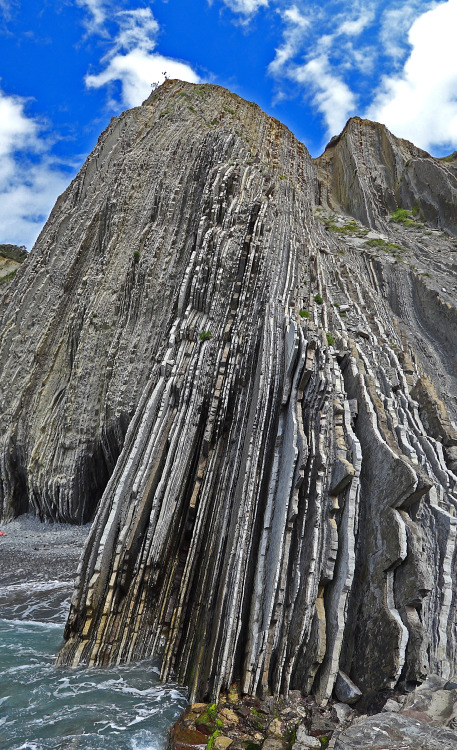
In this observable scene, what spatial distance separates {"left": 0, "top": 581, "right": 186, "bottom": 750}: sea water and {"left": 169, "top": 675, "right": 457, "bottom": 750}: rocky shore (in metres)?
0.77

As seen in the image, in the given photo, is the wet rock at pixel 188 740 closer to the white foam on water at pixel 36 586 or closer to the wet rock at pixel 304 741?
the wet rock at pixel 304 741

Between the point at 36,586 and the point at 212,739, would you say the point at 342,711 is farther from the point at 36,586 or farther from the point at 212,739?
the point at 36,586

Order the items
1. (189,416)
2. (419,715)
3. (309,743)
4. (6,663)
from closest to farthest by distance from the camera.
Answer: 1. (419,715)
2. (309,743)
3. (6,663)
4. (189,416)

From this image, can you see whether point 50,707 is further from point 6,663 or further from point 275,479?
point 275,479

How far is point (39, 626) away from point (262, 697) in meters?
6.75

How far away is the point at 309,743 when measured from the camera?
5.10 meters

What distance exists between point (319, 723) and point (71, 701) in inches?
174

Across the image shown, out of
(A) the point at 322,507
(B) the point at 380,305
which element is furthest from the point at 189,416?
(B) the point at 380,305

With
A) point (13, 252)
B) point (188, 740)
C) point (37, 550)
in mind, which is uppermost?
point (13, 252)

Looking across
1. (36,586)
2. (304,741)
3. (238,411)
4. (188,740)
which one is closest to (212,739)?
(188,740)

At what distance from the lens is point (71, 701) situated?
24.5 feet

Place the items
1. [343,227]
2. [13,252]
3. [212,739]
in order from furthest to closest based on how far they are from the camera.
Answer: [13,252] → [343,227] → [212,739]

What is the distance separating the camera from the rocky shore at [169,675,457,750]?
167 inches

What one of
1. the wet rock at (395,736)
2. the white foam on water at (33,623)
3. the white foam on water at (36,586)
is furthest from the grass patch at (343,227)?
the wet rock at (395,736)
